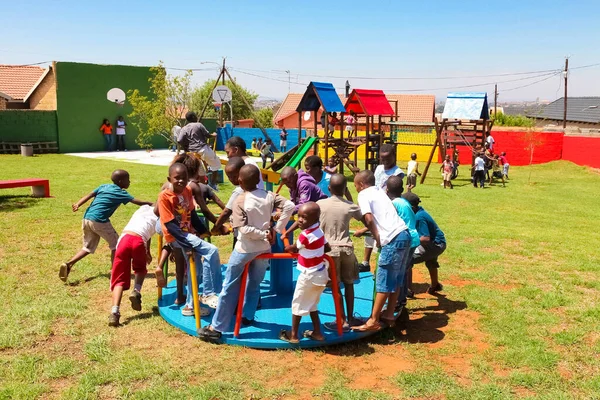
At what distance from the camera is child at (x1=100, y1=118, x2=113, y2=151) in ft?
103

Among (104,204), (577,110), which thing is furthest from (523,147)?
(577,110)

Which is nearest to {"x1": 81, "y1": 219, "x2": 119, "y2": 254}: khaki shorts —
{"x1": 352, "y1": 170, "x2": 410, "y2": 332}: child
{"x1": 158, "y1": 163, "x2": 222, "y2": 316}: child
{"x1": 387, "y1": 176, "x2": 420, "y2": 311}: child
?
{"x1": 158, "y1": 163, "x2": 222, "y2": 316}: child

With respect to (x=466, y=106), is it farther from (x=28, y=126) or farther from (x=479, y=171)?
(x=28, y=126)

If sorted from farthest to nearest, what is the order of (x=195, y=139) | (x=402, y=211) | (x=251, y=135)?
(x=251, y=135) < (x=195, y=139) < (x=402, y=211)

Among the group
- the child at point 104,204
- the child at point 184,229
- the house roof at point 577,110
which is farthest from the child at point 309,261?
the house roof at point 577,110

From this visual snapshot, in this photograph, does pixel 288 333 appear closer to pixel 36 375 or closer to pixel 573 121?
pixel 36 375

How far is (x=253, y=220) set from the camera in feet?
17.7

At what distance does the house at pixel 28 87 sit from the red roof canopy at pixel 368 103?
17.0 meters

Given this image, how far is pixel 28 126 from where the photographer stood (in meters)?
28.4

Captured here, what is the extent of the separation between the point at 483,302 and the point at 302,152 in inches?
128

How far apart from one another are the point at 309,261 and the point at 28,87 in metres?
33.6

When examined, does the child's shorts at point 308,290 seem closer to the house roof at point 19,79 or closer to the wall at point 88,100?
the wall at point 88,100

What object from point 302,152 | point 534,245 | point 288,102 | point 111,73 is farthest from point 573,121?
point 302,152

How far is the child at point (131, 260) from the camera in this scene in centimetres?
618
